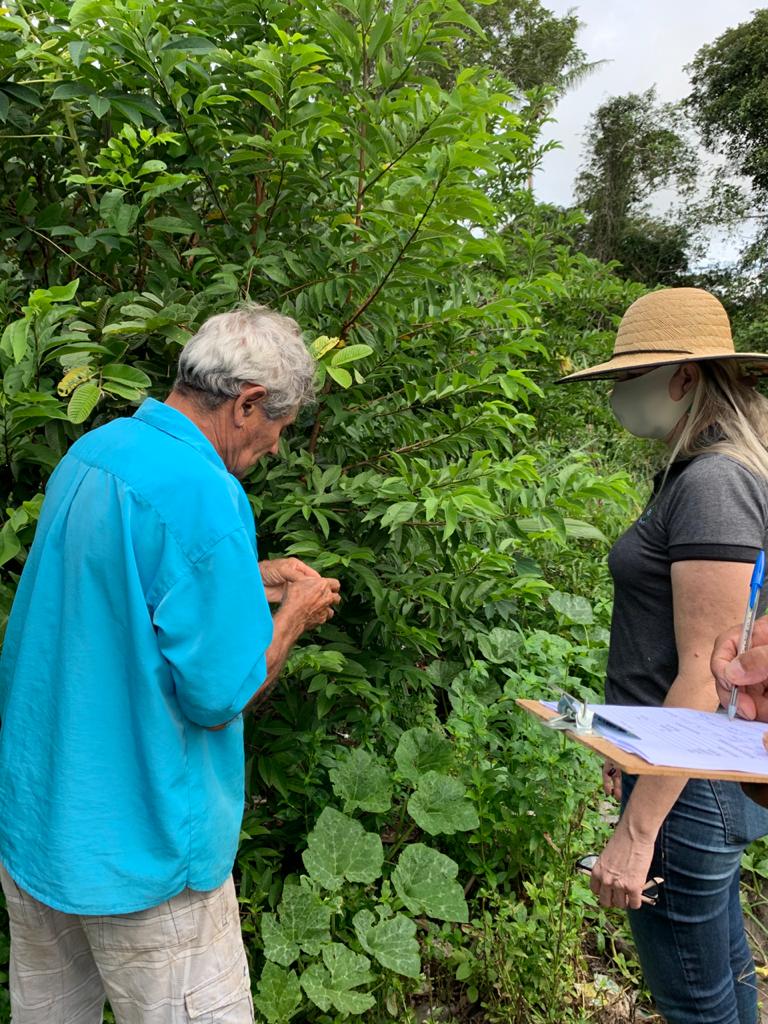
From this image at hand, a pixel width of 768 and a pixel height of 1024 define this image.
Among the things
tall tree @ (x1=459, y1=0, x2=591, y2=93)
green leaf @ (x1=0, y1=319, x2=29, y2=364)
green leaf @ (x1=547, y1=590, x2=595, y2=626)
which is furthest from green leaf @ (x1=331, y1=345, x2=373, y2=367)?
tall tree @ (x1=459, y1=0, x2=591, y2=93)

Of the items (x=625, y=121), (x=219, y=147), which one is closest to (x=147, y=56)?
(x=219, y=147)

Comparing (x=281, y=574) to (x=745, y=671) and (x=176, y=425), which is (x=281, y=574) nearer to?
(x=176, y=425)

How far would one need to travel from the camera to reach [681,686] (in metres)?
1.58

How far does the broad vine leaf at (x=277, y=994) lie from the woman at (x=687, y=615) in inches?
40.1

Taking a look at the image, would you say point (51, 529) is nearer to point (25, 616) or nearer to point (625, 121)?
point (25, 616)

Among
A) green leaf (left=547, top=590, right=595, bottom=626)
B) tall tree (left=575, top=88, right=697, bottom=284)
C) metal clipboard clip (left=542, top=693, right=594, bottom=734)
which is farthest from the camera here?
tall tree (left=575, top=88, right=697, bottom=284)

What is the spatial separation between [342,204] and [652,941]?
91.7 inches

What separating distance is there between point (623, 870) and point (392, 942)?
981mm

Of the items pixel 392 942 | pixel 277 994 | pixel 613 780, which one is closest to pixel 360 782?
pixel 392 942

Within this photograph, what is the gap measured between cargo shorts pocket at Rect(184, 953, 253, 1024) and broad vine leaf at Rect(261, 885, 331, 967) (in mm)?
656

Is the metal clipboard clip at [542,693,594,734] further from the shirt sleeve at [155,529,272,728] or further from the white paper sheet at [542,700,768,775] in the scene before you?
the shirt sleeve at [155,529,272,728]

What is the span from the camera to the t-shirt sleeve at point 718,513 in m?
1.54

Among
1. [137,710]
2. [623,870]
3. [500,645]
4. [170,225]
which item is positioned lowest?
[500,645]

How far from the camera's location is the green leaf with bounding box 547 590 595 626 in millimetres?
3953
